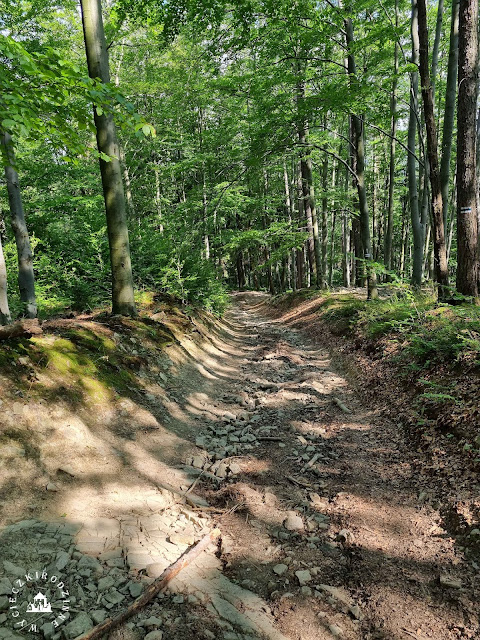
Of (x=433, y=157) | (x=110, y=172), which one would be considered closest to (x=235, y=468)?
(x=110, y=172)

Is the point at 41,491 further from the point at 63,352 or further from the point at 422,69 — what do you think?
the point at 422,69

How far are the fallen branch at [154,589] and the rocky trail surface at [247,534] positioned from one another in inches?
2.2

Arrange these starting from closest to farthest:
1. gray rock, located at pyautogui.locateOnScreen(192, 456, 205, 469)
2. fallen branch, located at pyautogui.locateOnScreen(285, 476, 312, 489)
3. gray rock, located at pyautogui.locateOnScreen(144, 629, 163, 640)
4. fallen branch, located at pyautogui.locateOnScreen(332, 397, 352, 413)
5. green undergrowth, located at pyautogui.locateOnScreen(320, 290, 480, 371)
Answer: gray rock, located at pyautogui.locateOnScreen(144, 629, 163, 640) < fallen branch, located at pyautogui.locateOnScreen(285, 476, 312, 489) < gray rock, located at pyautogui.locateOnScreen(192, 456, 205, 469) < green undergrowth, located at pyautogui.locateOnScreen(320, 290, 480, 371) < fallen branch, located at pyautogui.locateOnScreen(332, 397, 352, 413)

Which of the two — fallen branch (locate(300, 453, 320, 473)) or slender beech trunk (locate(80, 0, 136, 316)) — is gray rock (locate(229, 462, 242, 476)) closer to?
fallen branch (locate(300, 453, 320, 473))

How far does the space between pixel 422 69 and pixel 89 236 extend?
8231mm

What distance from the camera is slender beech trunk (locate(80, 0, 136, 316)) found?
22.3ft

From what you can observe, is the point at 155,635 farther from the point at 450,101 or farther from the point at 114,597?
the point at 450,101

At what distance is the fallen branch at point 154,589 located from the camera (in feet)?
6.86

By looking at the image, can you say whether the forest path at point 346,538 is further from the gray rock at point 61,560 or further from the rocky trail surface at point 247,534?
the gray rock at point 61,560

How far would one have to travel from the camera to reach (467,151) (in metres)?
6.53

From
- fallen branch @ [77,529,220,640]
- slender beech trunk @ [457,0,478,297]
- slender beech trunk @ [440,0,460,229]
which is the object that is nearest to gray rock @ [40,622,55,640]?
fallen branch @ [77,529,220,640]

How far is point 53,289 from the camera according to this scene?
32.5ft

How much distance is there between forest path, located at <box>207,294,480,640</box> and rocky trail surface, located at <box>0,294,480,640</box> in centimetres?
1

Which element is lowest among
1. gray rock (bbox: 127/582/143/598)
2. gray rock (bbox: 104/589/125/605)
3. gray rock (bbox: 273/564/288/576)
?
gray rock (bbox: 273/564/288/576)
